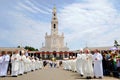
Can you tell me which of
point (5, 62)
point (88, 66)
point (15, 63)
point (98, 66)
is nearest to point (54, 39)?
point (5, 62)

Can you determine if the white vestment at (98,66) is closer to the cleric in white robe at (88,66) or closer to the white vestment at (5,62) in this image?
the cleric in white robe at (88,66)

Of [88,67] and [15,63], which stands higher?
[15,63]

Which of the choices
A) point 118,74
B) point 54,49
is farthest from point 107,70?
point 54,49

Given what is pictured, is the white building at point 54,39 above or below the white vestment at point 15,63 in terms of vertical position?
above

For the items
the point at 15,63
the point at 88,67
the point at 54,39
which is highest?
the point at 54,39

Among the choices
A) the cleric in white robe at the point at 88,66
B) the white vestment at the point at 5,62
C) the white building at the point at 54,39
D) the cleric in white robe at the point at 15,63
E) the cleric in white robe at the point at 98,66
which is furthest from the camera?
the white building at the point at 54,39

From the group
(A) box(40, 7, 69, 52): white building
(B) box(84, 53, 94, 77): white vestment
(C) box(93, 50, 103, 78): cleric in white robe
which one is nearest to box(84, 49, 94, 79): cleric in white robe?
(B) box(84, 53, 94, 77): white vestment

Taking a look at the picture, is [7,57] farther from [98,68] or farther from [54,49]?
[54,49]

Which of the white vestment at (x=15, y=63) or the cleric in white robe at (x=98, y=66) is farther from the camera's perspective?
the white vestment at (x=15, y=63)

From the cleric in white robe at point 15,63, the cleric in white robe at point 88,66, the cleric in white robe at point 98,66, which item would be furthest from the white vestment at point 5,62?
the cleric in white robe at point 98,66

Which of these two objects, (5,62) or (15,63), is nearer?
(15,63)

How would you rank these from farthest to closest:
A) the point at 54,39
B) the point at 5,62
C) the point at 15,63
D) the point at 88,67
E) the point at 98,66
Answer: the point at 54,39, the point at 5,62, the point at 15,63, the point at 98,66, the point at 88,67

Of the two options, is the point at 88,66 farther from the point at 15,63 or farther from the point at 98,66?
the point at 15,63

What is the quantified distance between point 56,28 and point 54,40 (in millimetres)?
6491
